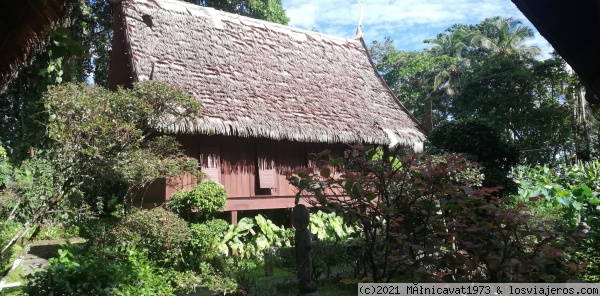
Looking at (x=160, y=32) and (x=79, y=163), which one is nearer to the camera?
(x=79, y=163)

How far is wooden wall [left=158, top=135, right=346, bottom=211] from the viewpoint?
10.5m

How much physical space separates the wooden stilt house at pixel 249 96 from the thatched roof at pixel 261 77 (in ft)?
0.10

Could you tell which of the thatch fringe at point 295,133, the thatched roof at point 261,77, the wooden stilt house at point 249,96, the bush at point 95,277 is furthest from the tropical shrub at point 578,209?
the bush at point 95,277

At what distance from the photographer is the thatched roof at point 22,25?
1.82 m

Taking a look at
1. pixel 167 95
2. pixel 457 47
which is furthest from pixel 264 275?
pixel 457 47

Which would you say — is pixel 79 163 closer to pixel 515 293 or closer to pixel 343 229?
pixel 515 293

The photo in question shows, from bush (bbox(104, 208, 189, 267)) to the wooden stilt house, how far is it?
2501mm

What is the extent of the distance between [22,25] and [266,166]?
31.8 ft

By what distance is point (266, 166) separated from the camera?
11523 mm

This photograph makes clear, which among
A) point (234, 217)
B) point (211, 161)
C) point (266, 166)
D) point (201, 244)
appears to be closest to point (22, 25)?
point (201, 244)

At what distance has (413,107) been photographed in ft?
106

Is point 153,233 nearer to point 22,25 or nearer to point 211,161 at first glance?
point 211,161

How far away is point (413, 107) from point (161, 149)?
2653 cm

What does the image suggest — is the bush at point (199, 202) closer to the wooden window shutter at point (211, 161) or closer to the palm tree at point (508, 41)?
the wooden window shutter at point (211, 161)
